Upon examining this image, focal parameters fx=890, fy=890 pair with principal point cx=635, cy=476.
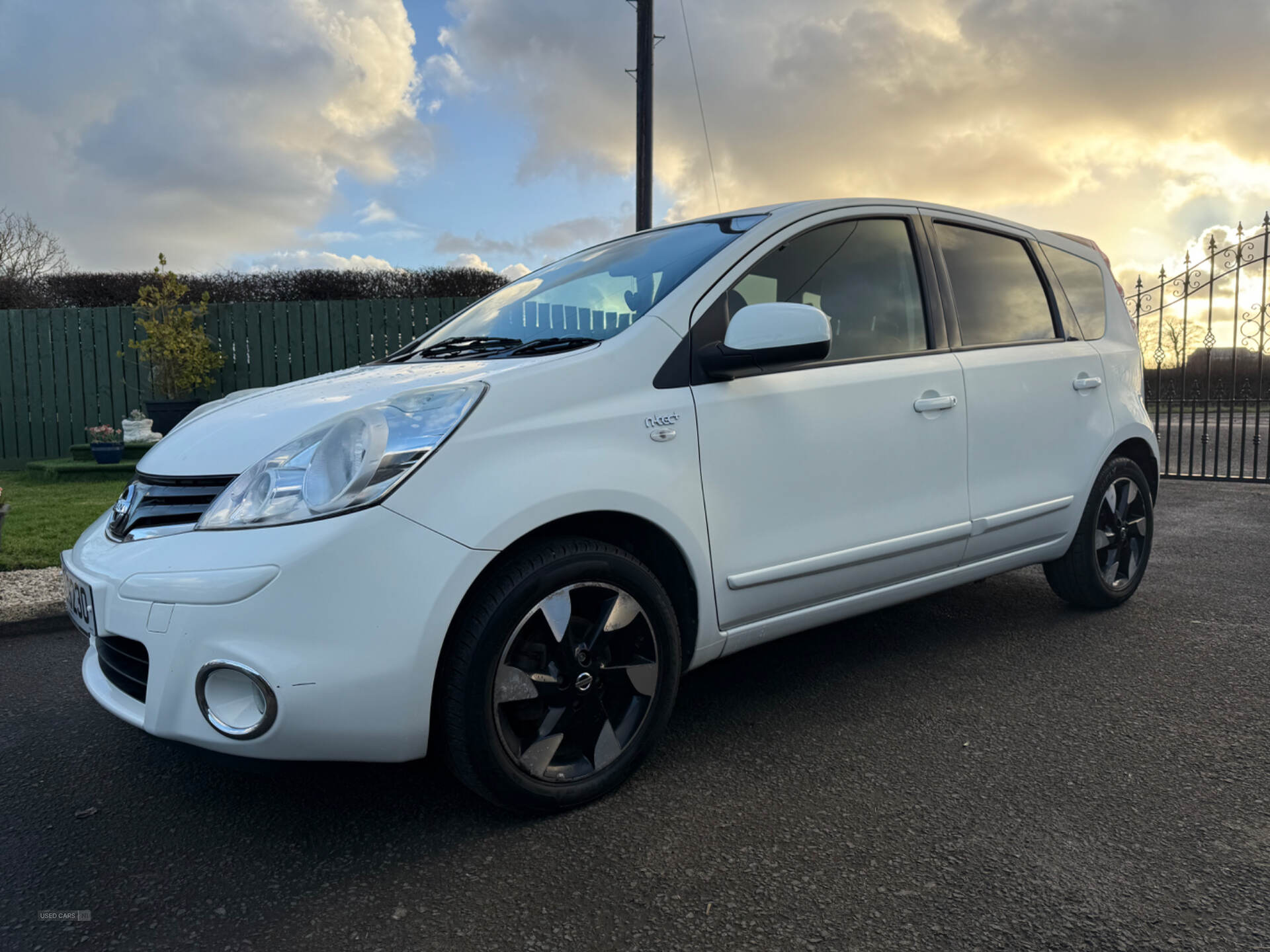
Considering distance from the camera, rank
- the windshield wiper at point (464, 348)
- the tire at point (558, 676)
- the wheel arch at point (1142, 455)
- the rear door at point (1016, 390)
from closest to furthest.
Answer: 1. the tire at point (558, 676)
2. the windshield wiper at point (464, 348)
3. the rear door at point (1016, 390)
4. the wheel arch at point (1142, 455)

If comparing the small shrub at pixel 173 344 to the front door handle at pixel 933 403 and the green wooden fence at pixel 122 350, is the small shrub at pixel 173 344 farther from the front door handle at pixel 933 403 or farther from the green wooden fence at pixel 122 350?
the front door handle at pixel 933 403

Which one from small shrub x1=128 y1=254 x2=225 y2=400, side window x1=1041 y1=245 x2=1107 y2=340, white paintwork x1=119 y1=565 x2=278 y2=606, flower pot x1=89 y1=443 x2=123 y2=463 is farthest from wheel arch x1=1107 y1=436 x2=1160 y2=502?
small shrub x1=128 y1=254 x2=225 y2=400

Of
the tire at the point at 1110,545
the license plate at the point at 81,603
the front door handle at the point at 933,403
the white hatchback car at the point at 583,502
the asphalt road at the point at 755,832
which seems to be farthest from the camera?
the tire at the point at 1110,545

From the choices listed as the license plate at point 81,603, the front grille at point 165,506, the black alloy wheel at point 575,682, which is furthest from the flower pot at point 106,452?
the black alloy wheel at point 575,682

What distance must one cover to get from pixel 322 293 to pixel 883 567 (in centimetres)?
1497

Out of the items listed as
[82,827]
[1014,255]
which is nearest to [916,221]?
[1014,255]

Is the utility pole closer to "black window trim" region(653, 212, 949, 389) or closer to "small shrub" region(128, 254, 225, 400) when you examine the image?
"black window trim" region(653, 212, 949, 389)

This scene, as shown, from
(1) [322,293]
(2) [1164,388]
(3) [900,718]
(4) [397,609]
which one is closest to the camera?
(4) [397,609]

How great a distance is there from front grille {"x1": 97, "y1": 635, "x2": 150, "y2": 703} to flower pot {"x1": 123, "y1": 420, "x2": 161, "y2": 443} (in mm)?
10193

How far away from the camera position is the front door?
2.52m

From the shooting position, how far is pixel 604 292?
2926mm

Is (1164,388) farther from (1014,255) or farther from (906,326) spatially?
(906,326)

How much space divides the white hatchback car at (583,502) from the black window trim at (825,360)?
0.01 metres

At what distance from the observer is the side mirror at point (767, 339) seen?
96.2 inches
